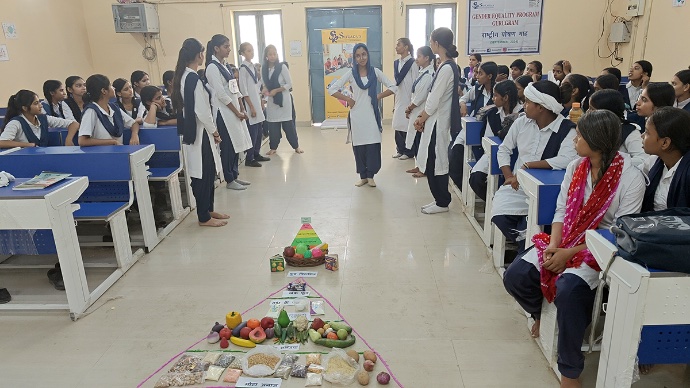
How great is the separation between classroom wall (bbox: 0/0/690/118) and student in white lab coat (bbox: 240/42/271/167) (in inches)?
118

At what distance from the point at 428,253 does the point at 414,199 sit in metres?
1.21

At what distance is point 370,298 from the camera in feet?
8.89

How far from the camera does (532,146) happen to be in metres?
2.79

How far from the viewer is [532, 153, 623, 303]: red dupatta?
187cm

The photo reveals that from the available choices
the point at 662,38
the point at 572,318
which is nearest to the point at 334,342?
the point at 572,318

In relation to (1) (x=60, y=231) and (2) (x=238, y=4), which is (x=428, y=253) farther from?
(2) (x=238, y=4)

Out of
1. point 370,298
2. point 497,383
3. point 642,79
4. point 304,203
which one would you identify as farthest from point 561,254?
point 642,79

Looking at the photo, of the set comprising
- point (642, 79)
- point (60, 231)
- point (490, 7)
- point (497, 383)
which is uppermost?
point (490, 7)

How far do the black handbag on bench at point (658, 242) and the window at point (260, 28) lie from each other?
7947mm

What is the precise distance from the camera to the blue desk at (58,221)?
2.41 m

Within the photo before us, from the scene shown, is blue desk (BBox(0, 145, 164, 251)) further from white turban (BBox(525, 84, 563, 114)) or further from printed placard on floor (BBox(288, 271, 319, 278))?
white turban (BBox(525, 84, 563, 114))

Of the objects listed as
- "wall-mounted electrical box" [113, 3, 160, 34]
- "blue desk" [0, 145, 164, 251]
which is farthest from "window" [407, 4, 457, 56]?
"blue desk" [0, 145, 164, 251]

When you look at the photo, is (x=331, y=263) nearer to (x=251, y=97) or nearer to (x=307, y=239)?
(x=307, y=239)

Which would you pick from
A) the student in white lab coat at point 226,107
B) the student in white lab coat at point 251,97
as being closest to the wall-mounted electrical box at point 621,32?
the student in white lab coat at point 251,97
